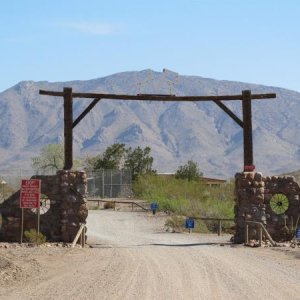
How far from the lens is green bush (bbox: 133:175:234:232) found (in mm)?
46375

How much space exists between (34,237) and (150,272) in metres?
8.67

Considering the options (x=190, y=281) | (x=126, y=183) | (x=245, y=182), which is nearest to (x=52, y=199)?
(x=245, y=182)

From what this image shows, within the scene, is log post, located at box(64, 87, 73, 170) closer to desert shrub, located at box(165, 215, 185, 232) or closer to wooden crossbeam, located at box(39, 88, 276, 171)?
wooden crossbeam, located at box(39, 88, 276, 171)

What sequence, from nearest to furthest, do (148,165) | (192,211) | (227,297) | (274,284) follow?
1. (227,297)
2. (274,284)
3. (192,211)
4. (148,165)

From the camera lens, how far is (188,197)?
195 feet

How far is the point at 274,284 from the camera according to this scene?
1745cm

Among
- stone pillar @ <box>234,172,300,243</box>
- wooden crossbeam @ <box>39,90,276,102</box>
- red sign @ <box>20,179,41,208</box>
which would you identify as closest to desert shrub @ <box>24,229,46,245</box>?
red sign @ <box>20,179,41,208</box>

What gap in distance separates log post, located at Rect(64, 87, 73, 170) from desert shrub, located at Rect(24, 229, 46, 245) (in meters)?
2.76

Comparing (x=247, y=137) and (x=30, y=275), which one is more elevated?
(x=247, y=137)

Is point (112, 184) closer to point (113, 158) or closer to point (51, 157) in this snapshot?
point (113, 158)

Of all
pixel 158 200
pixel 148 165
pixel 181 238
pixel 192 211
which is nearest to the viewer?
pixel 181 238

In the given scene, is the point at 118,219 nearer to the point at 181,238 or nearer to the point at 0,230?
the point at 181,238

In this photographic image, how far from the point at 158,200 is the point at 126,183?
16482mm

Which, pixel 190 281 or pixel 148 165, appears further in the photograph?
pixel 148 165
